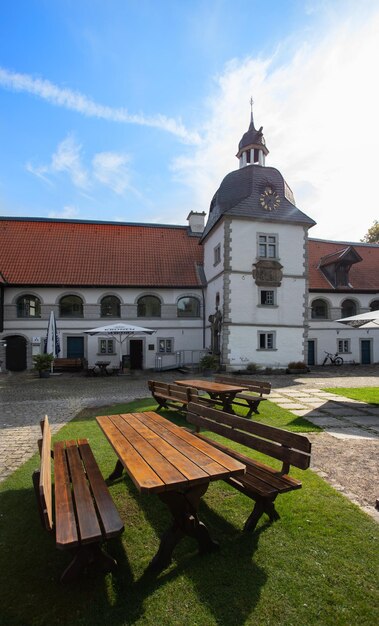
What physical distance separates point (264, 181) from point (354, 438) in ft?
57.7

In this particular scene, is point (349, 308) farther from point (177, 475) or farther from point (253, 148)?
point (177, 475)

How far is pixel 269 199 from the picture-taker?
20672mm

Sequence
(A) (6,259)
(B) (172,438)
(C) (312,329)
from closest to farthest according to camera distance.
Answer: (B) (172,438) < (A) (6,259) < (C) (312,329)

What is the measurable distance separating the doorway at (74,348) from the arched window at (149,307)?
402cm

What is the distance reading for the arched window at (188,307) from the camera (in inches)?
909

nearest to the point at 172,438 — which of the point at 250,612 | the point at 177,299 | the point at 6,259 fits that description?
the point at 250,612

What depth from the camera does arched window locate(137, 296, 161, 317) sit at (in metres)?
22.7

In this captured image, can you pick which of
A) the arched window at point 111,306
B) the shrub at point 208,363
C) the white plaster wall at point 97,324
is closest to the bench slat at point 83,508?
the shrub at point 208,363

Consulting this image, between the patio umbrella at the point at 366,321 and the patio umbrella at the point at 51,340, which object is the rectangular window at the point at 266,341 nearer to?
the patio umbrella at the point at 366,321

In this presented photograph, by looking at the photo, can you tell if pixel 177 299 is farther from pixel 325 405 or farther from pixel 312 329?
pixel 325 405

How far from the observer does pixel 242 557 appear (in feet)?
9.83

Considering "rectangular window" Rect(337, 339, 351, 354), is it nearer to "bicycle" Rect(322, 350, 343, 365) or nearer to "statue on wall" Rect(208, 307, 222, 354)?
"bicycle" Rect(322, 350, 343, 365)

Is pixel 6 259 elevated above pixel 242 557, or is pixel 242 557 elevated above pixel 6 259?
pixel 6 259

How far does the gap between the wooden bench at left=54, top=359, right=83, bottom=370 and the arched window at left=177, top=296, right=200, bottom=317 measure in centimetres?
682
